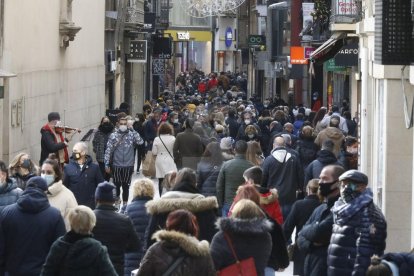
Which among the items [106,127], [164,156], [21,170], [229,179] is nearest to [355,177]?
[21,170]

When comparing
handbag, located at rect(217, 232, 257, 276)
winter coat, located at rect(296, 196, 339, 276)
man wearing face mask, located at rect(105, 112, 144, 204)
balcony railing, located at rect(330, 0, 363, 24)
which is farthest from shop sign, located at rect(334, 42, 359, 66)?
handbag, located at rect(217, 232, 257, 276)

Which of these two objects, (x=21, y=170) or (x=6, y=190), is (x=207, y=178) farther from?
(x=6, y=190)

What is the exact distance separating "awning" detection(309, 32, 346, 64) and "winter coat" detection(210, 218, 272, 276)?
1901 cm

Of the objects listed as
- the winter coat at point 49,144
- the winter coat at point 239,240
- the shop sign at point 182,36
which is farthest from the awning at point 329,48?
the shop sign at point 182,36

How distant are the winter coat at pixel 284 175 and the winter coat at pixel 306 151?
10.00 feet

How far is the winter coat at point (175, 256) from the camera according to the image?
10.3 metres

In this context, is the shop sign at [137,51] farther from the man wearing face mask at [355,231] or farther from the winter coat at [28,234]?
the man wearing face mask at [355,231]

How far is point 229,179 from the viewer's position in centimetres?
1795

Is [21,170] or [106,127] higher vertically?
[106,127]

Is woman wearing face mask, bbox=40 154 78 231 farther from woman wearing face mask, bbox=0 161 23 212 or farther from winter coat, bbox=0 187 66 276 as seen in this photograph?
winter coat, bbox=0 187 66 276

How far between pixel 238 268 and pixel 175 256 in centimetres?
143

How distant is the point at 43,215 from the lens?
12703mm

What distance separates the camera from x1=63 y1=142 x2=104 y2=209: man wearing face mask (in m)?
18.5

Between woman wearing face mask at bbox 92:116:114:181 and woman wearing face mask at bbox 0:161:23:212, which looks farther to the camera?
woman wearing face mask at bbox 92:116:114:181
